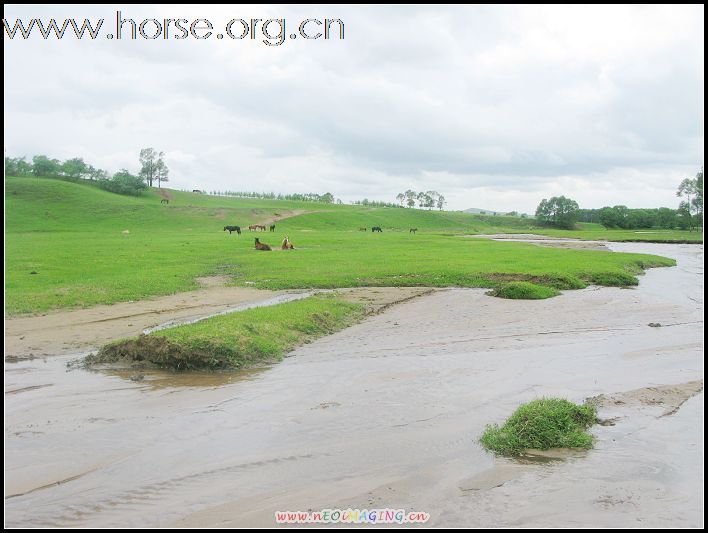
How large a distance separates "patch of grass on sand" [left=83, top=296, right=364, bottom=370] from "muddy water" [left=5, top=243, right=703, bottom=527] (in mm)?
594

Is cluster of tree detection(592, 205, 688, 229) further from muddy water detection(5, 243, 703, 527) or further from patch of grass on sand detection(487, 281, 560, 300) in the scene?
muddy water detection(5, 243, 703, 527)

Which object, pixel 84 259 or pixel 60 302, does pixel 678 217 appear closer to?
pixel 84 259

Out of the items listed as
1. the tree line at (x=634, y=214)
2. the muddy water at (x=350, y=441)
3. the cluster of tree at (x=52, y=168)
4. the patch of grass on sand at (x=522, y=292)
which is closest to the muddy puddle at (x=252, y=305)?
the muddy water at (x=350, y=441)

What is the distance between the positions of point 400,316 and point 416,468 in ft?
36.1

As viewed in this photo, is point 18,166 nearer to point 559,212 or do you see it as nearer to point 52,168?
point 52,168

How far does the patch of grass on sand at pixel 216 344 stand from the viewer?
1184 cm

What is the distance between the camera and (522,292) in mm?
22234

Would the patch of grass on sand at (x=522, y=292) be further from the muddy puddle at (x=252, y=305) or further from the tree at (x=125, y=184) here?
the tree at (x=125, y=184)

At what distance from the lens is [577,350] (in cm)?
1405

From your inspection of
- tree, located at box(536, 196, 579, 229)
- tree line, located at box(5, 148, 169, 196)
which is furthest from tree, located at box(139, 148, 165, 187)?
tree, located at box(536, 196, 579, 229)

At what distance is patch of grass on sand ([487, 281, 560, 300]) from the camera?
22047mm

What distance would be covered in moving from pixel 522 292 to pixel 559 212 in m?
126

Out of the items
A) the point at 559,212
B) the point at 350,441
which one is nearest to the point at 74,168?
the point at 559,212

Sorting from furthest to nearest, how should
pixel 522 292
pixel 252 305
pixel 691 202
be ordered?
1. pixel 691 202
2. pixel 522 292
3. pixel 252 305
